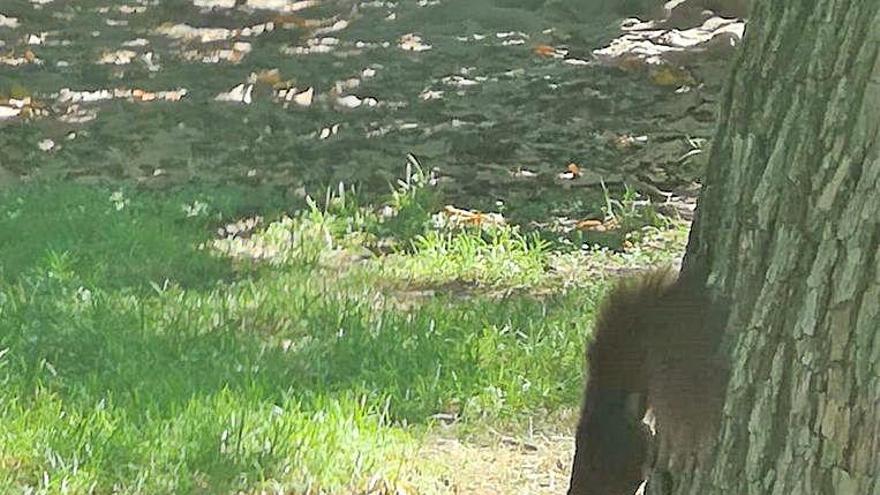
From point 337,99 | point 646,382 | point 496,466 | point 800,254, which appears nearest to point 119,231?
point 496,466

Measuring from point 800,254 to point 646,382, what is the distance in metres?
0.40

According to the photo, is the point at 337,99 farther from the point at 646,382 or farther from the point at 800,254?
the point at 800,254

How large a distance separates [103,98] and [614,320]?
599 centimetres

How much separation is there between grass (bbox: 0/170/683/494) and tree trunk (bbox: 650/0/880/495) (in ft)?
4.36

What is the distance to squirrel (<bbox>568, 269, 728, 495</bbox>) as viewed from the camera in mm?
2293

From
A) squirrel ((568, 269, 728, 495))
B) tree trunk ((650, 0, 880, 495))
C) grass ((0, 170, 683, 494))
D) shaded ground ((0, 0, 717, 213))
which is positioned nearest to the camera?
tree trunk ((650, 0, 880, 495))

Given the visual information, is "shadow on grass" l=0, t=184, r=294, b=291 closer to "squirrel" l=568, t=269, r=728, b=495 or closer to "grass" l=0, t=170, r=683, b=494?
"grass" l=0, t=170, r=683, b=494

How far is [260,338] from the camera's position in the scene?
4.45 m

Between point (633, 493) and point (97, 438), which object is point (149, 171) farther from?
point (633, 493)

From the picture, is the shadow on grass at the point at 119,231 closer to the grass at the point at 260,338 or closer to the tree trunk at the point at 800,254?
the grass at the point at 260,338

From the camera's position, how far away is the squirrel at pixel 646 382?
A: 2293 mm

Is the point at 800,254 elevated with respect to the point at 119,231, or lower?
elevated

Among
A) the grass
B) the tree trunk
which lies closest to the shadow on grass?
the grass

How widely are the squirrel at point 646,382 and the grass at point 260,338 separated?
2.94ft
